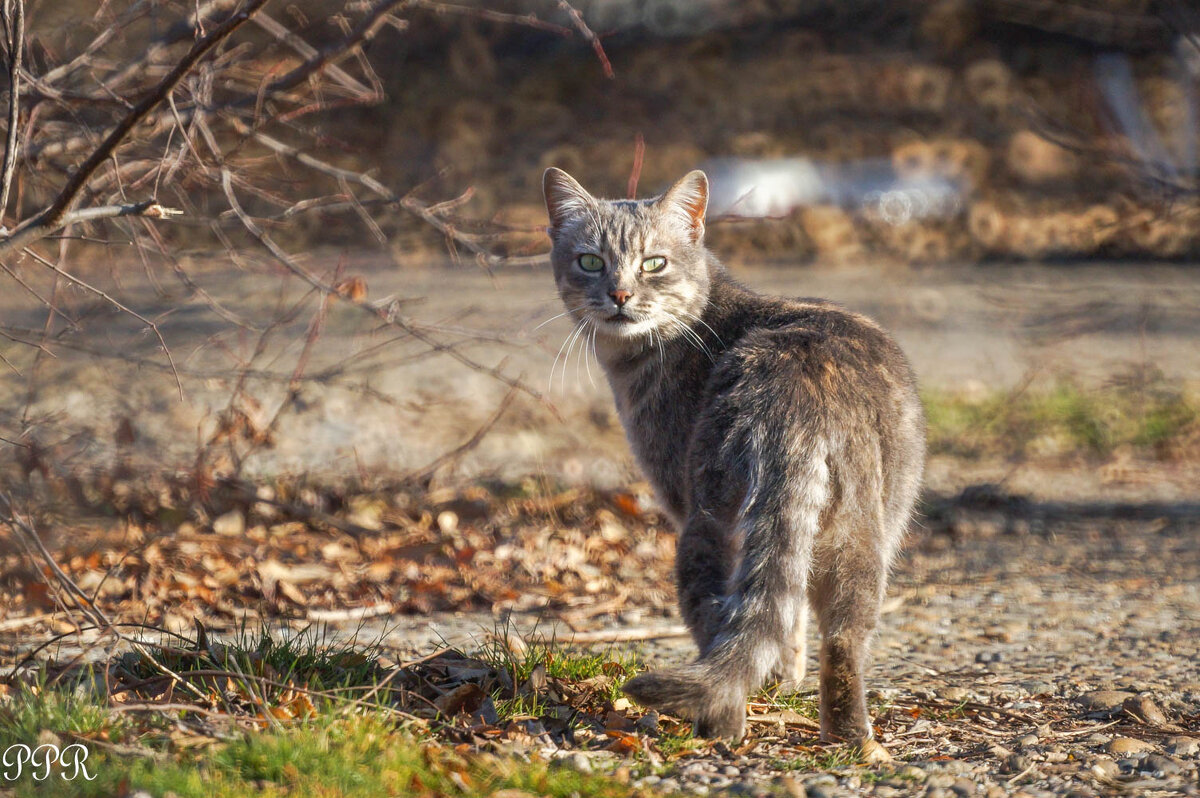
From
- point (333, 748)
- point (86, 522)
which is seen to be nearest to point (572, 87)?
point (86, 522)

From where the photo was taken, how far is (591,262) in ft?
14.1

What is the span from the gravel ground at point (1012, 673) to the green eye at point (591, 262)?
1.42m

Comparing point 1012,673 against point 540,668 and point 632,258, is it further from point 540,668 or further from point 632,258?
point 632,258

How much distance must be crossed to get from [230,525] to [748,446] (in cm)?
352

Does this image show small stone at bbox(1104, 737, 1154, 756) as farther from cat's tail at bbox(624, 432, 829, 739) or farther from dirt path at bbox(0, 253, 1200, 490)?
dirt path at bbox(0, 253, 1200, 490)

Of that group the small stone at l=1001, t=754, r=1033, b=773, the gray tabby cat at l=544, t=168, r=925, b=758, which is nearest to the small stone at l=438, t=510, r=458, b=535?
the gray tabby cat at l=544, t=168, r=925, b=758

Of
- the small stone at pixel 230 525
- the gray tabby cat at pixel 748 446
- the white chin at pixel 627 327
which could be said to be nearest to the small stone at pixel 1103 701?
the gray tabby cat at pixel 748 446

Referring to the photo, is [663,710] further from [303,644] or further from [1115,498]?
[1115,498]

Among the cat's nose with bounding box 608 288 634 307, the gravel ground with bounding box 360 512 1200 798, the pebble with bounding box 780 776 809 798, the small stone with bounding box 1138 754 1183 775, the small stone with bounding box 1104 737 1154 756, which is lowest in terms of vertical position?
the gravel ground with bounding box 360 512 1200 798

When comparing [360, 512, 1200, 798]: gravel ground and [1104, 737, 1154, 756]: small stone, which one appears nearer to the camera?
[360, 512, 1200, 798]: gravel ground

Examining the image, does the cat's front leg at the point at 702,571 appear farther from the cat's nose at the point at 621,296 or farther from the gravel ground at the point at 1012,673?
the cat's nose at the point at 621,296

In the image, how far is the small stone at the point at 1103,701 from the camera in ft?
12.4

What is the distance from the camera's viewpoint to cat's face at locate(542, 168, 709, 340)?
413cm

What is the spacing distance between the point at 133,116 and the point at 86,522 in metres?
3.47
